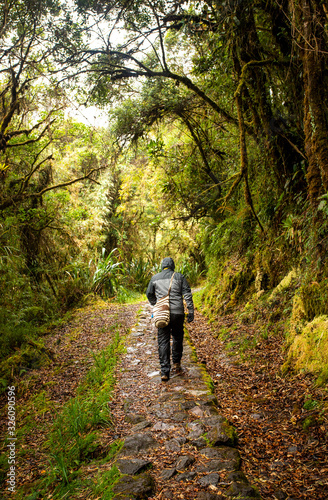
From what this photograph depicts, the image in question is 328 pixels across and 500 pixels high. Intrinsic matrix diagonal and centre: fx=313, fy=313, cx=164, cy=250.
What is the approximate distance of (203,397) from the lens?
11.7 ft

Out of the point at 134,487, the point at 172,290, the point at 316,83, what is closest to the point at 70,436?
the point at 134,487

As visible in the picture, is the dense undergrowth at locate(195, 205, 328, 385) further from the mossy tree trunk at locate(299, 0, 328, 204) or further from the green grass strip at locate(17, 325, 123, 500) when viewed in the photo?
the green grass strip at locate(17, 325, 123, 500)

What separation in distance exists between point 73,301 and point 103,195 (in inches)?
294

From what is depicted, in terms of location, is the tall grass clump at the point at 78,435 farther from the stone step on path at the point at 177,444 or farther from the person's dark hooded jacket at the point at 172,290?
the person's dark hooded jacket at the point at 172,290

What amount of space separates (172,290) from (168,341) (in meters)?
0.72

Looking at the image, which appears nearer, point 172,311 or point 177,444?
point 177,444

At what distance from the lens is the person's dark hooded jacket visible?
4.54 metres

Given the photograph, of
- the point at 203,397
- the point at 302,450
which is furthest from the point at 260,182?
the point at 302,450

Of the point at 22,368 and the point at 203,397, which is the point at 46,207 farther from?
the point at 203,397

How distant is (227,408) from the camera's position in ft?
11.9

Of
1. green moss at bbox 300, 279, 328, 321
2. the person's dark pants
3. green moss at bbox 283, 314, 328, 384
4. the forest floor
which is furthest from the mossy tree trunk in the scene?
the person's dark pants

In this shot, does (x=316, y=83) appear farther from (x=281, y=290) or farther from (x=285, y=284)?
(x=281, y=290)

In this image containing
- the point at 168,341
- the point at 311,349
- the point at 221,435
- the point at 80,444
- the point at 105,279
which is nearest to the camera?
the point at 221,435

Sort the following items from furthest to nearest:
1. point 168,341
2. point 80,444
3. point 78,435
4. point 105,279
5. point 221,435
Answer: point 105,279 → point 168,341 → point 78,435 → point 80,444 → point 221,435
